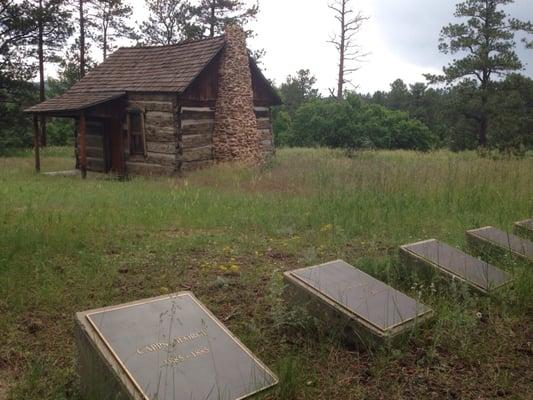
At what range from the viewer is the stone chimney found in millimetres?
17266

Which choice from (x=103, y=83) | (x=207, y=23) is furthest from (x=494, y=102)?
(x=103, y=83)

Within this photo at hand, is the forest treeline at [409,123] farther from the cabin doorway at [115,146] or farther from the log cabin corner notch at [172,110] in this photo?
the cabin doorway at [115,146]

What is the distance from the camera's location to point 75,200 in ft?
29.3

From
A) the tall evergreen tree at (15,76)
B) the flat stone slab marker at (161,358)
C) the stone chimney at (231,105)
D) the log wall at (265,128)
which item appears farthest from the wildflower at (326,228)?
the tall evergreen tree at (15,76)

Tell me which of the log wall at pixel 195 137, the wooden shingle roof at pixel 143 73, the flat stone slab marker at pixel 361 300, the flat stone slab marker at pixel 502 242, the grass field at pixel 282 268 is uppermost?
the wooden shingle roof at pixel 143 73

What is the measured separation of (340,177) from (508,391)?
301 inches

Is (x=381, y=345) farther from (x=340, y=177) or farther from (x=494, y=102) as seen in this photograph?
(x=494, y=102)

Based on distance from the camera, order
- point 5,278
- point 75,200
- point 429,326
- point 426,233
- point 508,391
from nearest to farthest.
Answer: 1. point 508,391
2. point 429,326
3. point 5,278
4. point 426,233
5. point 75,200

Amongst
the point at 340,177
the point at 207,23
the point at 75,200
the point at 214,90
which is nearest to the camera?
the point at 75,200

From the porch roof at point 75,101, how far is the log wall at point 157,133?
0.99 meters

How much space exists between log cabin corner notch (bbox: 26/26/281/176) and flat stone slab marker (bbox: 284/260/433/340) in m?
12.9

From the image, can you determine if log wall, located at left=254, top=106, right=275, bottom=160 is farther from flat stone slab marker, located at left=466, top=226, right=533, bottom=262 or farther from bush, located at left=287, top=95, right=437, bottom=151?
flat stone slab marker, located at left=466, top=226, right=533, bottom=262

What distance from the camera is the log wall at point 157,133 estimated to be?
15961mm

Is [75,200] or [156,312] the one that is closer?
[156,312]
